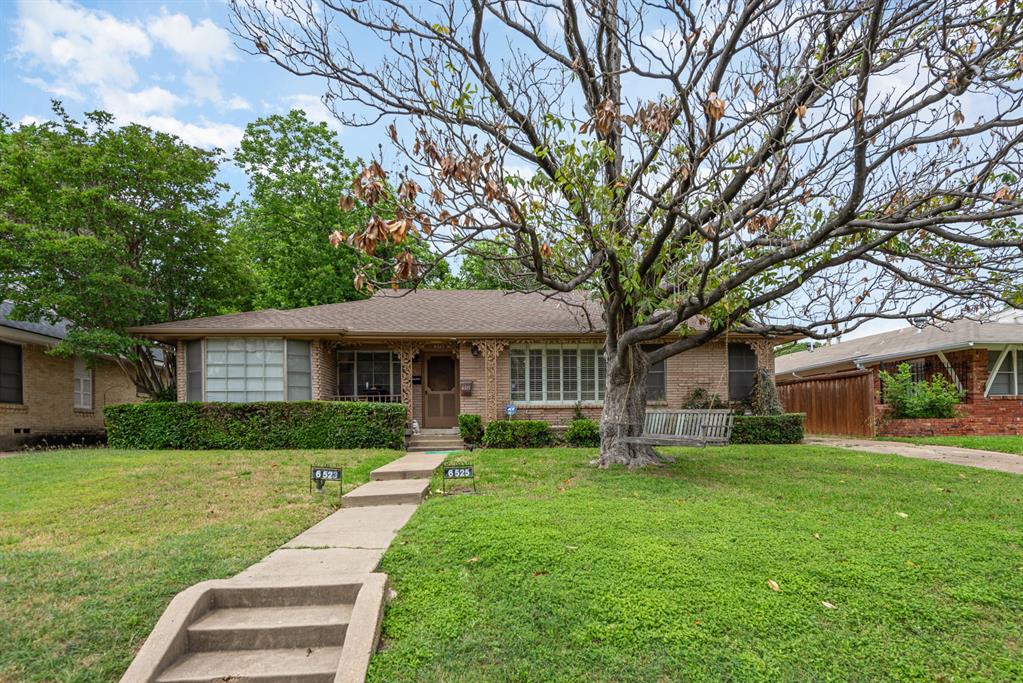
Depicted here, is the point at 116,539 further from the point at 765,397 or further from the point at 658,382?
the point at 765,397

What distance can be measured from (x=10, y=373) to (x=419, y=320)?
34.7 feet

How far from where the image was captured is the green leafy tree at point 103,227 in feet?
44.2

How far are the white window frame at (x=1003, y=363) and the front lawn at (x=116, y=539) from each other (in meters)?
17.0

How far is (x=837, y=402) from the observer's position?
17.5m

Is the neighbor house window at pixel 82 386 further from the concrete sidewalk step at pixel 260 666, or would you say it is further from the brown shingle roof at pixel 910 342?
the brown shingle roof at pixel 910 342

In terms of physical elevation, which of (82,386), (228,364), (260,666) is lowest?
(260,666)

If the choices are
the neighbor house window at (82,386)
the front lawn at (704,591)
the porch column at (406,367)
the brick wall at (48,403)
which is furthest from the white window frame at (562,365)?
the neighbor house window at (82,386)

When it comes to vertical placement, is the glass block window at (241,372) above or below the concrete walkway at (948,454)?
above

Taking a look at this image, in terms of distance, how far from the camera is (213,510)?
6.73 metres

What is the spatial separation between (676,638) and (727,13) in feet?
23.2

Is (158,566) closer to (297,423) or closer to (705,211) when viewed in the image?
(705,211)

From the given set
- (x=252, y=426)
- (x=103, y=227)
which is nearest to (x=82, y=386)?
(x=103, y=227)

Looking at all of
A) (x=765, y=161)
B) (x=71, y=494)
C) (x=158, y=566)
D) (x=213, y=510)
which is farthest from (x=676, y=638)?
(x=71, y=494)

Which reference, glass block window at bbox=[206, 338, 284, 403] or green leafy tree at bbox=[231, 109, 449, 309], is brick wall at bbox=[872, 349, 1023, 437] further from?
green leafy tree at bbox=[231, 109, 449, 309]
